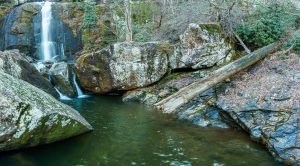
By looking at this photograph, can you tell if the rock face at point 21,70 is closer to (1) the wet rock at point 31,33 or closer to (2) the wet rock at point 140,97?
(2) the wet rock at point 140,97

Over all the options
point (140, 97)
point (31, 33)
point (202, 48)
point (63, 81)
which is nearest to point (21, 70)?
point (63, 81)

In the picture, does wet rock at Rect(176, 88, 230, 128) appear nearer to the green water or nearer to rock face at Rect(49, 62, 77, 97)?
the green water

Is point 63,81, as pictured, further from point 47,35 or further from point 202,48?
point 202,48

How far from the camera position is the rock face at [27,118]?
10328 millimetres

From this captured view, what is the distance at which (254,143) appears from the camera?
38.9 feet

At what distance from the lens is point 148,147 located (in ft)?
Result: 37.9

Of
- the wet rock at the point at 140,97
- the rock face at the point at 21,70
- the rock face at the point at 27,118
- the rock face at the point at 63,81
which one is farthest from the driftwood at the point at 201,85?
the rock face at the point at 21,70

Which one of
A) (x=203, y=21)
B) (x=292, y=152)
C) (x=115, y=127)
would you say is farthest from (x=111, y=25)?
(x=292, y=152)

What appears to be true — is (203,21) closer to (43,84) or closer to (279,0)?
(279,0)

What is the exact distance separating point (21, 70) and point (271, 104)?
12.1 meters

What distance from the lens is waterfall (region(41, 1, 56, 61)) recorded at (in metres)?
24.7

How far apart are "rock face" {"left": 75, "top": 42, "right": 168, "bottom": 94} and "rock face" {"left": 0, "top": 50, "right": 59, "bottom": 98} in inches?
107

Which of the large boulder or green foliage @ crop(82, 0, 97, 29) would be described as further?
green foliage @ crop(82, 0, 97, 29)

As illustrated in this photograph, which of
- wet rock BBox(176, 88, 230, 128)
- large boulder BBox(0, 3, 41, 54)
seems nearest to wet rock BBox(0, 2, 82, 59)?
large boulder BBox(0, 3, 41, 54)
